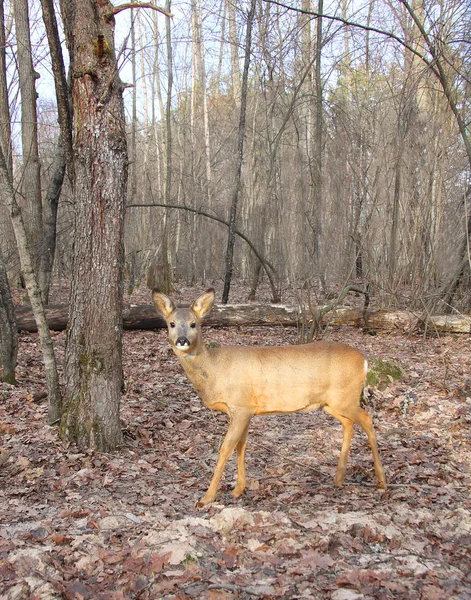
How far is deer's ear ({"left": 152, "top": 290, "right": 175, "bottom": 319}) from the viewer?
5.15 m

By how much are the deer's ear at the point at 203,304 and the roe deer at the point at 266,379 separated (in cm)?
1

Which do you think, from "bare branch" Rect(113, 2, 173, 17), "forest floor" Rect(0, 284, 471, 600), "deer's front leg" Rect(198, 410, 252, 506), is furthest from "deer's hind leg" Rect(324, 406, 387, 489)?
"bare branch" Rect(113, 2, 173, 17)

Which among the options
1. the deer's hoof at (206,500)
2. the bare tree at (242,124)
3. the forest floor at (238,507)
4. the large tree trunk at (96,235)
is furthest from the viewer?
the bare tree at (242,124)

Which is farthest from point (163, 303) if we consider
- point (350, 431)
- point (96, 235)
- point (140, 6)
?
point (140, 6)

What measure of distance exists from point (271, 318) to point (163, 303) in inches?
325

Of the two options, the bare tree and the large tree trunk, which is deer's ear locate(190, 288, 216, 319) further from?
the bare tree

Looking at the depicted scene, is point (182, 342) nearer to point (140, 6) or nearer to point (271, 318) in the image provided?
point (140, 6)

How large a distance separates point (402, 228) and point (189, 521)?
906 cm

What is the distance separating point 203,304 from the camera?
5.30 meters

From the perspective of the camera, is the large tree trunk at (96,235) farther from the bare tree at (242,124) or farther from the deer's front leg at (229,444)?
the bare tree at (242,124)

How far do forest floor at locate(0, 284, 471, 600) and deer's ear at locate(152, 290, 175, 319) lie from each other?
1.69 metres

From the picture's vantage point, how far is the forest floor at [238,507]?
3473 mm

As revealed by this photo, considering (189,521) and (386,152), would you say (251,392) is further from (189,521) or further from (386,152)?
(386,152)


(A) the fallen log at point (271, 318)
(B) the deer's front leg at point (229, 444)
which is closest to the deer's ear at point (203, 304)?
(B) the deer's front leg at point (229, 444)
